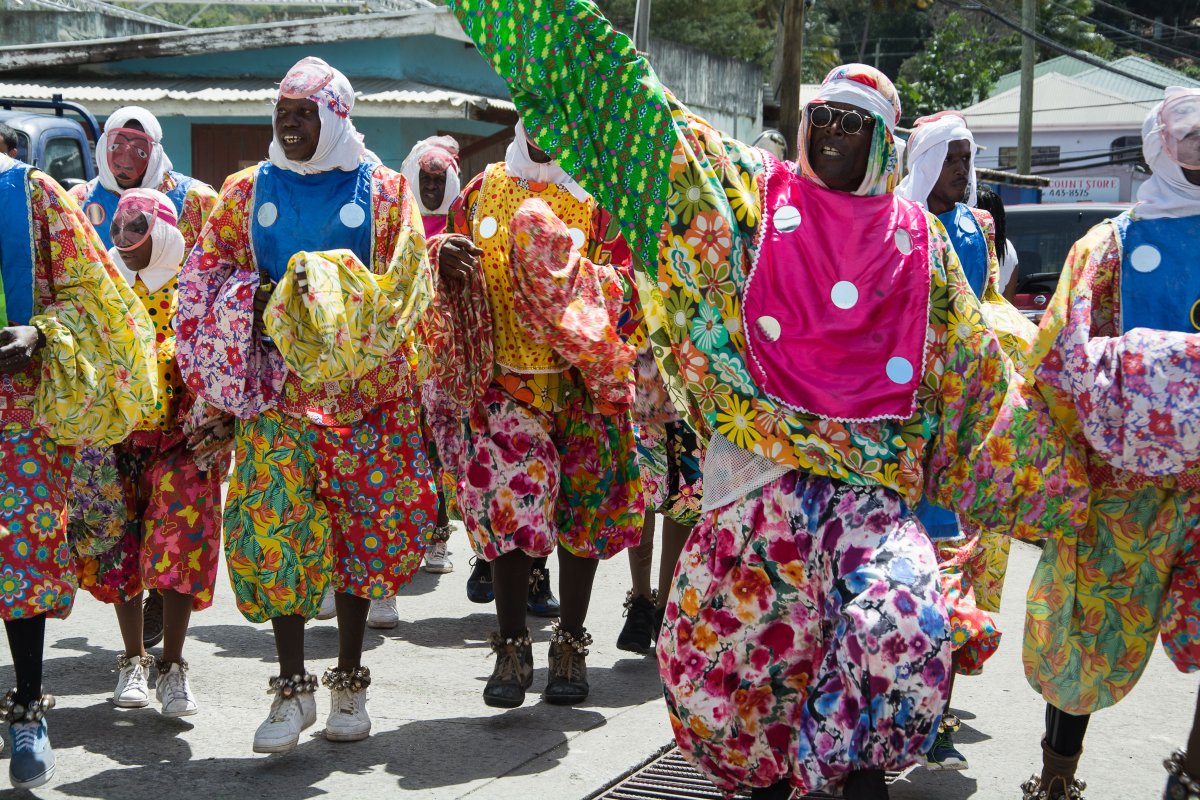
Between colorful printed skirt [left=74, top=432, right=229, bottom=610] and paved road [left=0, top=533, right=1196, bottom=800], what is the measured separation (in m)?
0.47

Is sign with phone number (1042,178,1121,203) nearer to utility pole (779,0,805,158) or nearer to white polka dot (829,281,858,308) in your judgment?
utility pole (779,0,805,158)

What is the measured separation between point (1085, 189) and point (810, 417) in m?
46.4

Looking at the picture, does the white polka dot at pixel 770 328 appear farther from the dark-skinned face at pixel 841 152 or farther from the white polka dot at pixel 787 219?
the dark-skinned face at pixel 841 152

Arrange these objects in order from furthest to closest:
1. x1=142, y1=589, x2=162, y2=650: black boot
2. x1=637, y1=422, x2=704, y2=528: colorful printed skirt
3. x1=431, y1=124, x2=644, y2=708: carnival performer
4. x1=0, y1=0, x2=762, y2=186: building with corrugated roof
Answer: x1=0, y1=0, x2=762, y2=186: building with corrugated roof → x1=142, y1=589, x2=162, y2=650: black boot → x1=637, y1=422, x2=704, y2=528: colorful printed skirt → x1=431, y1=124, x2=644, y2=708: carnival performer

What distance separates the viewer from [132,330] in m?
4.81

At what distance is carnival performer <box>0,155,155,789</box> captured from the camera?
4.54 metres

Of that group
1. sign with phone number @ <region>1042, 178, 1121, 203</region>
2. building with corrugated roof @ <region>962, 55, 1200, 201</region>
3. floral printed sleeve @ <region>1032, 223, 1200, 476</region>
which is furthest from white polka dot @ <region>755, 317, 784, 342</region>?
building with corrugated roof @ <region>962, 55, 1200, 201</region>

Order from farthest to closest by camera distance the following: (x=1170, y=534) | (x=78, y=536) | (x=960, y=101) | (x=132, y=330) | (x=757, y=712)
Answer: (x=960, y=101)
(x=78, y=536)
(x=132, y=330)
(x=1170, y=534)
(x=757, y=712)

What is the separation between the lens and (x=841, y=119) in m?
3.88

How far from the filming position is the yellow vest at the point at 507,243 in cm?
553

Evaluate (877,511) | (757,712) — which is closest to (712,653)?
(757,712)

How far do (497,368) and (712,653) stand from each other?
1.99m

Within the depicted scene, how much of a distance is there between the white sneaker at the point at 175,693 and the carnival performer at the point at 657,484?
1.72m

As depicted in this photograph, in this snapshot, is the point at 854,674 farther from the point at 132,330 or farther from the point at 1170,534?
the point at 132,330
